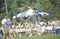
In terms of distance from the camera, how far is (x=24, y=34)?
6895 millimetres

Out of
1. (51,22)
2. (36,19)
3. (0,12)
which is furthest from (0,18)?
(51,22)

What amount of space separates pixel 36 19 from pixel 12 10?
0.91 meters

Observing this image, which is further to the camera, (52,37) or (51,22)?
(51,22)

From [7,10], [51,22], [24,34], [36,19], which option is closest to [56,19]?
[51,22]

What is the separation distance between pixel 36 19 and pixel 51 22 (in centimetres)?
54

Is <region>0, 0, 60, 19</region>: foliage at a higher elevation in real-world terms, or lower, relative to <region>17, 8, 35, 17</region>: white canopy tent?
higher

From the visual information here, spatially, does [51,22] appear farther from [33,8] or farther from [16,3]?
[16,3]

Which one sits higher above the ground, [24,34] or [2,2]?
[2,2]

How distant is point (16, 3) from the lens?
7.12 meters

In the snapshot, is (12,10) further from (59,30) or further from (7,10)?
(59,30)

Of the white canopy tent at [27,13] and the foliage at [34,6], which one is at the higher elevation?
the foliage at [34,6]

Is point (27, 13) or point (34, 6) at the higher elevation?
point (34, 6)

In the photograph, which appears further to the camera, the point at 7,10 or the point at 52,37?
the point at 7,10

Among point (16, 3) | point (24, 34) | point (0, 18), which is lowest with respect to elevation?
point (24, 34)
